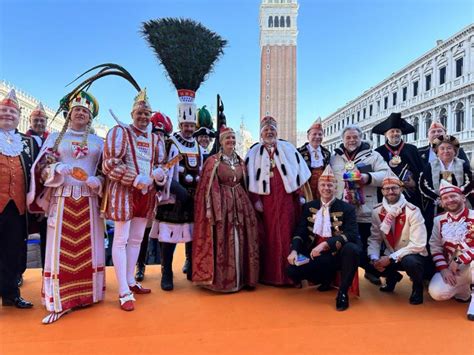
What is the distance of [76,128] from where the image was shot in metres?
2.78

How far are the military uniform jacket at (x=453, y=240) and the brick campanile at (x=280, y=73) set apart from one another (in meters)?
38.1

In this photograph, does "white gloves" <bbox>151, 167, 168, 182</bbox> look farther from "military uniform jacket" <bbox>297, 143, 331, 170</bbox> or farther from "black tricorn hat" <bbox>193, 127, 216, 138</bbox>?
"military uniform jacket" <bbox>297, 143, 331, 170</bbox>

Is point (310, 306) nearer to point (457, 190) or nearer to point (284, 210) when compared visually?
point (284, 210)

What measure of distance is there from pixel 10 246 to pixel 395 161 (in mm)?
3760

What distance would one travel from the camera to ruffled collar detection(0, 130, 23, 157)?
2719 millimetres

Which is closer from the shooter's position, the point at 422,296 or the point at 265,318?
the point at 265,318

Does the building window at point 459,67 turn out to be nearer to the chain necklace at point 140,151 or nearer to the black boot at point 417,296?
the black boot at point 417,296

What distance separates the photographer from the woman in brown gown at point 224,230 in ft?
10.6

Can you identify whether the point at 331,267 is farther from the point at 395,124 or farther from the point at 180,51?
the point at 180,51

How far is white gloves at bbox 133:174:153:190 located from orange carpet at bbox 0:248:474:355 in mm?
1016

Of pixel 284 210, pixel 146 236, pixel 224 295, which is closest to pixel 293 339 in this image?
pixel 224 295

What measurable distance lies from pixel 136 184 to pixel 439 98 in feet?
104

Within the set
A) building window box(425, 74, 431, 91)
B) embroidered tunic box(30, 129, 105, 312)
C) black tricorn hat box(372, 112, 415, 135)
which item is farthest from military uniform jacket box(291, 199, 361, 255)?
building window box(425, 74, 431, 91)

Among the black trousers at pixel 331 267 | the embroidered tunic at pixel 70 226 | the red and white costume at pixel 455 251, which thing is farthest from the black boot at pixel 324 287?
the embroidered tunic at pixel 70 226
